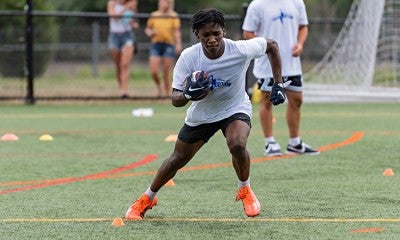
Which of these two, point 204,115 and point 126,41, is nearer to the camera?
point 204,115

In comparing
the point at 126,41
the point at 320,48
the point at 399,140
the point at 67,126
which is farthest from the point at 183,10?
the point at 399,140

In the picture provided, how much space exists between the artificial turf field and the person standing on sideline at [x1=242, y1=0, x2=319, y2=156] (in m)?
0.35

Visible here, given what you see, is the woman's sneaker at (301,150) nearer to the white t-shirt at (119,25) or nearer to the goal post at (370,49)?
the goal post at (370,49)

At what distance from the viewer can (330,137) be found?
13773 millimetres

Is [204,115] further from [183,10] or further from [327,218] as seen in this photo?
[183,10]

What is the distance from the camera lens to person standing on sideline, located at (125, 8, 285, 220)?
25.8 ft

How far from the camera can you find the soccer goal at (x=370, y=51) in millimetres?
19984

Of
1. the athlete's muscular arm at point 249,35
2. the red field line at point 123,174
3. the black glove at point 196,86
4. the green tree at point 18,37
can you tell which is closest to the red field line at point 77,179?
the red field line at point 123,174

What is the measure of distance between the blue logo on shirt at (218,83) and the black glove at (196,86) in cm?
27

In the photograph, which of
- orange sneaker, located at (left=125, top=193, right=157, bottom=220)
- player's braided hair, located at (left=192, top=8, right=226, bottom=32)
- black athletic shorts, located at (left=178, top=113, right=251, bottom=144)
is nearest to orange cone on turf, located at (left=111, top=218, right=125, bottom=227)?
orange sneaker, located at (left=125, top=193, right=157, bottom=220)

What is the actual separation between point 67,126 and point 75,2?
22.0 meters

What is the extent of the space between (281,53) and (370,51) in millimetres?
8363

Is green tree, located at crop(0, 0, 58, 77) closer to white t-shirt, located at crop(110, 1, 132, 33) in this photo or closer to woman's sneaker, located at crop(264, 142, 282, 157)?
white t-shirt, located at crop(110, 1, 132, 33)

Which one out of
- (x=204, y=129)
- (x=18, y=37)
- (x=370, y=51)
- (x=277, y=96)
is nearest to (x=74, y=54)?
(x=18, y=37)
